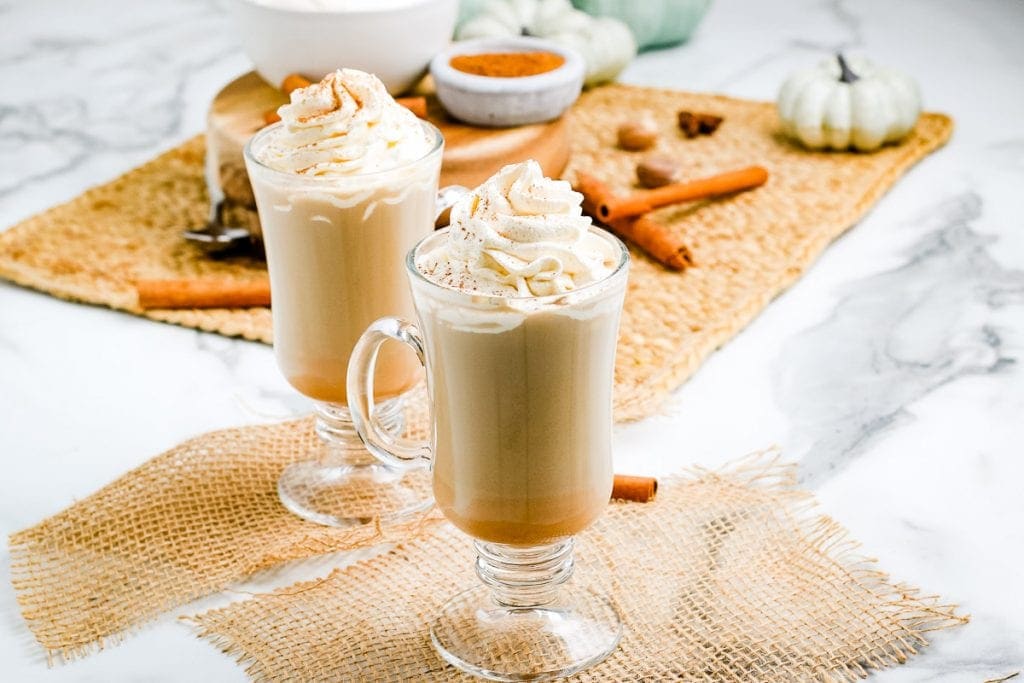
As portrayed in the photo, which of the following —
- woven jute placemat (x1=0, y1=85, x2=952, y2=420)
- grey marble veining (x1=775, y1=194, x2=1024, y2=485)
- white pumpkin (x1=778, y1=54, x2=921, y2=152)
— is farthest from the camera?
white pumpkin (x1=778, y1=54, x2=921, y2=152)

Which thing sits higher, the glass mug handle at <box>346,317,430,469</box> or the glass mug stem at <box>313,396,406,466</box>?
the glass mug handle at <box>346,317,430,469</box>

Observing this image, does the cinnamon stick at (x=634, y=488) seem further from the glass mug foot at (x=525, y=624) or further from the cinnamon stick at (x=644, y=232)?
the cinnamon stick at (x=644, y=232)

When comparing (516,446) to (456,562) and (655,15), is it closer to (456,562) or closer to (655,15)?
(456,562)

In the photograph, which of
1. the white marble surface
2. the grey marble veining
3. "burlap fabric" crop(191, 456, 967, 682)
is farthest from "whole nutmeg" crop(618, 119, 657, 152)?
"burlap fabric" crop(191, 456, 967, 682)

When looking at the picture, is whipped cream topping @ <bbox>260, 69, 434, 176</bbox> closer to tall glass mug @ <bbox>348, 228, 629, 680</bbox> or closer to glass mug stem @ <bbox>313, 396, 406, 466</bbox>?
tall glass mug @ <bbox>348, 228, 629, 680</bbox>

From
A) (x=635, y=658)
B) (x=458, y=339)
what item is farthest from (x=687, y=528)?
(x=458, y=339)

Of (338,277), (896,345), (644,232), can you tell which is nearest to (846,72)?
(644,232)

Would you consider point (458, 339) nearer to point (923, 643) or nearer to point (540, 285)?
point (540, 285)

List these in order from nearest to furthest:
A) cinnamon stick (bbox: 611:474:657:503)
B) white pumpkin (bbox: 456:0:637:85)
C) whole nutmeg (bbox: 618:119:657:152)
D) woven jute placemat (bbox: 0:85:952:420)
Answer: cinnamon stick (bbox: 611:474:657:503) < woven jute placemat (bbox: 0:85:952:420) < whole nutmeg (bbox: 618:119:657:152) < white pumpkin (bbox: 456:0:637:85)
